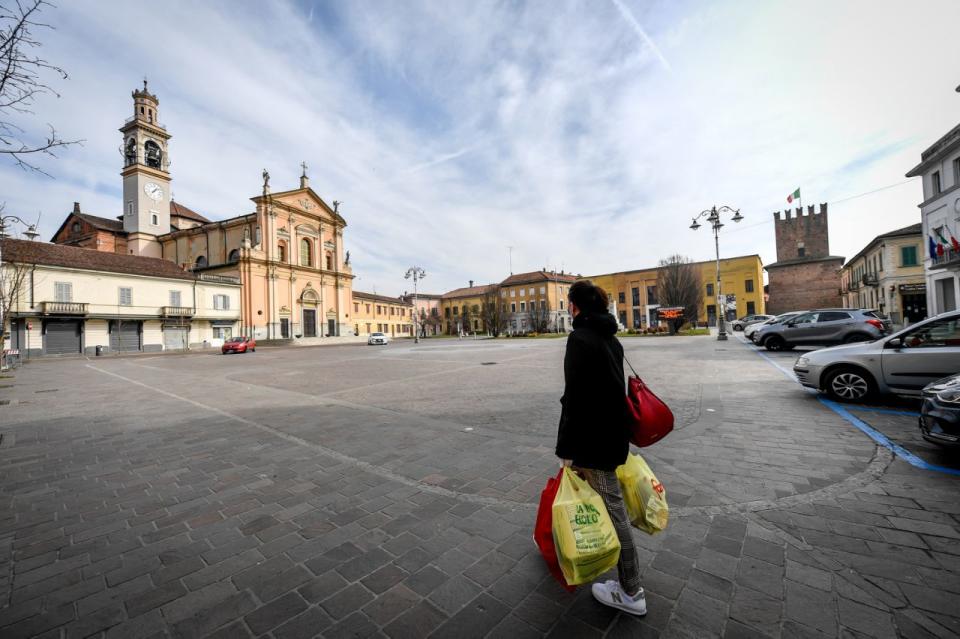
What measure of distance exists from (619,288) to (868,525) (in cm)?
6365

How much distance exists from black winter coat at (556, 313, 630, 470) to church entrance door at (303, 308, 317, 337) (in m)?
51.7

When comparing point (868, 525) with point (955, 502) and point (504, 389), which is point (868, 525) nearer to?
point (955, 502)

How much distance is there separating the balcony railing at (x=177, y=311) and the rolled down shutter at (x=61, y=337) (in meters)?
5.91

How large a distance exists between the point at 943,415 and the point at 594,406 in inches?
172

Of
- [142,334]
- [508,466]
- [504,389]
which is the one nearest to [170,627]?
[508,466]

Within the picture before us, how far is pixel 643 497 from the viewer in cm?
219

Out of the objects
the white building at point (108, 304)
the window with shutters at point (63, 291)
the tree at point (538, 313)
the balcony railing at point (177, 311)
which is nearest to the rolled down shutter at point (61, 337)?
the white building at point (108, 304)

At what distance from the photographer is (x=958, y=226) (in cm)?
2092

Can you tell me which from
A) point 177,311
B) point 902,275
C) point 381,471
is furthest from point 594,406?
point 902,275

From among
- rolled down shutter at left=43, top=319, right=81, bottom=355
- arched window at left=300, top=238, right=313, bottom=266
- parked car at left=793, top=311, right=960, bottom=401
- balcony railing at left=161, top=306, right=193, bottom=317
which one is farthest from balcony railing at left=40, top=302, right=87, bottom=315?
parked car at left=793, top=311, right=960, bottom=401

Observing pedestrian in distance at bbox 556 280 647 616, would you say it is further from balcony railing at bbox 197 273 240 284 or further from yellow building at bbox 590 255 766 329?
yellow building at bbox 590 255 766 329

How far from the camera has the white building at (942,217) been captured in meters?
20.8

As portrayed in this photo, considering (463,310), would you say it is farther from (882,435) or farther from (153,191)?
(882,435)

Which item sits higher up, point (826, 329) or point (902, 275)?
point (902, 275)
